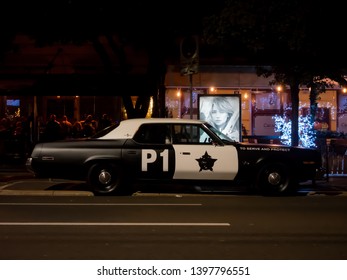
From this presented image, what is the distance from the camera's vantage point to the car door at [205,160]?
12.6 meters

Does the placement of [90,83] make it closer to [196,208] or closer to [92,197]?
[92,197]

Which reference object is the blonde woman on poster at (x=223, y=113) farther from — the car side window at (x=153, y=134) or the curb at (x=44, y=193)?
the curb at (x=44, y=193)

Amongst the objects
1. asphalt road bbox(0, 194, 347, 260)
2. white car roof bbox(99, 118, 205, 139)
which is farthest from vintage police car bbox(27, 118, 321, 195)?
asphalt road bbox(0, 194, 347, 260)

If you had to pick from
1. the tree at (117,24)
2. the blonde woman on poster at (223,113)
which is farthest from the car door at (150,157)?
the tree at (117,24)

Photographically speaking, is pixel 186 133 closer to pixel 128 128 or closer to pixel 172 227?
pixel 128 128

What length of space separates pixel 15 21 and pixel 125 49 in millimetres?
4035

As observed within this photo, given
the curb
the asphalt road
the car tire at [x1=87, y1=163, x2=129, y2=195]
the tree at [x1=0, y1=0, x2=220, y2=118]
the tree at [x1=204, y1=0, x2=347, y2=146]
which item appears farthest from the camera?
the tree at [x1=0, y1=0, x2=220, y2=118]

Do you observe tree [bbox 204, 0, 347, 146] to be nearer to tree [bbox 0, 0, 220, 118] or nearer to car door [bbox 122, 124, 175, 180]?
tree [bbox 0, 0, 220, 118]

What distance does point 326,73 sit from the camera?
15.9 m

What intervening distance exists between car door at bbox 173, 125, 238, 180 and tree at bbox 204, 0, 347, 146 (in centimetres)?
381

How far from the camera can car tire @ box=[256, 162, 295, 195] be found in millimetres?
12914

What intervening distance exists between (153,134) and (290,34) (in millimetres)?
4529

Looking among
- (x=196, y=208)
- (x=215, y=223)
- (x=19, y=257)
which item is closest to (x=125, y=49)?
(x=196, y=208)

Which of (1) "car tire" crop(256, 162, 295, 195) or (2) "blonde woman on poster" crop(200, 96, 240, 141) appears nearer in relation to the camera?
(1) "car tire" crop(256, 162, 295, 195)
